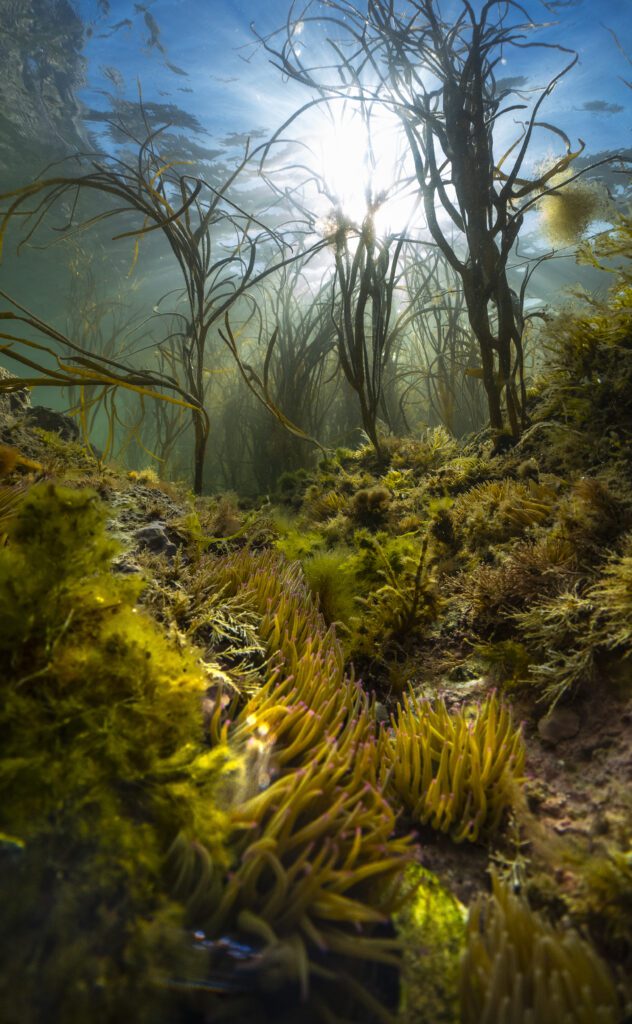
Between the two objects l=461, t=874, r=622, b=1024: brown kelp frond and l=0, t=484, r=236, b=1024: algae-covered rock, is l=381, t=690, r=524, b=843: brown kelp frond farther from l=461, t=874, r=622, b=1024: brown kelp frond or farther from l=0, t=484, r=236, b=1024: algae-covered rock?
l=0, t=484, r=236, b=1024: algae-covered rock

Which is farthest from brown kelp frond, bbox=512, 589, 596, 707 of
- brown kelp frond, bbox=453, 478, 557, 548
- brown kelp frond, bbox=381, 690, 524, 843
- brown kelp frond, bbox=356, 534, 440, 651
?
brown kelp frond, bbox=453, 478, 557, 548

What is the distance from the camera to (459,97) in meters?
4.08

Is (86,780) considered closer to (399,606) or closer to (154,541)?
(154,541)

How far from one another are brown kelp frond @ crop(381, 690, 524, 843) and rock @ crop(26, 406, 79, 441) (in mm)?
5260

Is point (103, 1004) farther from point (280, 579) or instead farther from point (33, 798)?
point (280, 579)

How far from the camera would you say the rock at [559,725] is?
196 cm

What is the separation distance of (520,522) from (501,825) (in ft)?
6.45

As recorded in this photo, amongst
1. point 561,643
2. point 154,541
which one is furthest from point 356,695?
point 154,541

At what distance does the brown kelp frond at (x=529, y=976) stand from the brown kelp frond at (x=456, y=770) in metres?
0.39

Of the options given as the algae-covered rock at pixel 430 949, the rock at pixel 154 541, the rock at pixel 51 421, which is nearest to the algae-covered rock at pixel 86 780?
the algae-covered rock at pixel 430 949

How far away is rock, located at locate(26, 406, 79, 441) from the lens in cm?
555

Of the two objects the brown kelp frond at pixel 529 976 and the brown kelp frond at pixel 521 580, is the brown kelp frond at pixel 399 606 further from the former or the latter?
the brown kelp frond at pixel 529 976

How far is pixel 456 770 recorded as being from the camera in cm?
178

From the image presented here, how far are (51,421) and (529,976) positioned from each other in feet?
21.0
